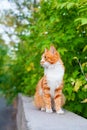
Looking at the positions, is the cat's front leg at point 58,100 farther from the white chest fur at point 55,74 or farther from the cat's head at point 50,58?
the cat's head at point 50,58

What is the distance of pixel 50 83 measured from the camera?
436 centimetres

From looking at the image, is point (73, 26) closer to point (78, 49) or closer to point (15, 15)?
point (78, 49)

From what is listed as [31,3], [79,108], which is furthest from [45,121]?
[31,3]

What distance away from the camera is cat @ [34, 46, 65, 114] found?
4309mm

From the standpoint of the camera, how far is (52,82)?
14.2 feet

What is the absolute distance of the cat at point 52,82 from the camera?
14.1 ft

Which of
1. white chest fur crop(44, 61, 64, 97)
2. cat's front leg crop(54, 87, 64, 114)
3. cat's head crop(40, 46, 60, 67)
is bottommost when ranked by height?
cat's front leg crop(54, 87, 64, 114)

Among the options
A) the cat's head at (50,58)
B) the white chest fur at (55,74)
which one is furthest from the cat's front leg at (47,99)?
the cat's head at (50,58)

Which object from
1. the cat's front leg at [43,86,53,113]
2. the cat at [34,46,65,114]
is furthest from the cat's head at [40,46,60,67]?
the cat's front leg at [43,86,53,113]

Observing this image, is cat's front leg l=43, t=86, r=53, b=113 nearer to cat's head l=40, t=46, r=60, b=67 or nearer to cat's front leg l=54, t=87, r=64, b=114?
cat's front leg l=54, t=87, r=64, b=114

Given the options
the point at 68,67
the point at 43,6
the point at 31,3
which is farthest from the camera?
the point at 31,3

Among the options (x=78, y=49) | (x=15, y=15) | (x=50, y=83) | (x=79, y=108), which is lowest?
(x=79, y=108)

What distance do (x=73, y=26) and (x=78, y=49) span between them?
416 millimetres

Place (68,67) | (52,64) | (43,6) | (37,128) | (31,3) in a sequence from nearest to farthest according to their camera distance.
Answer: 1. (37,128)
2. (52,64)
3. (68,67)
4. (43,6)
5. (31,3)
